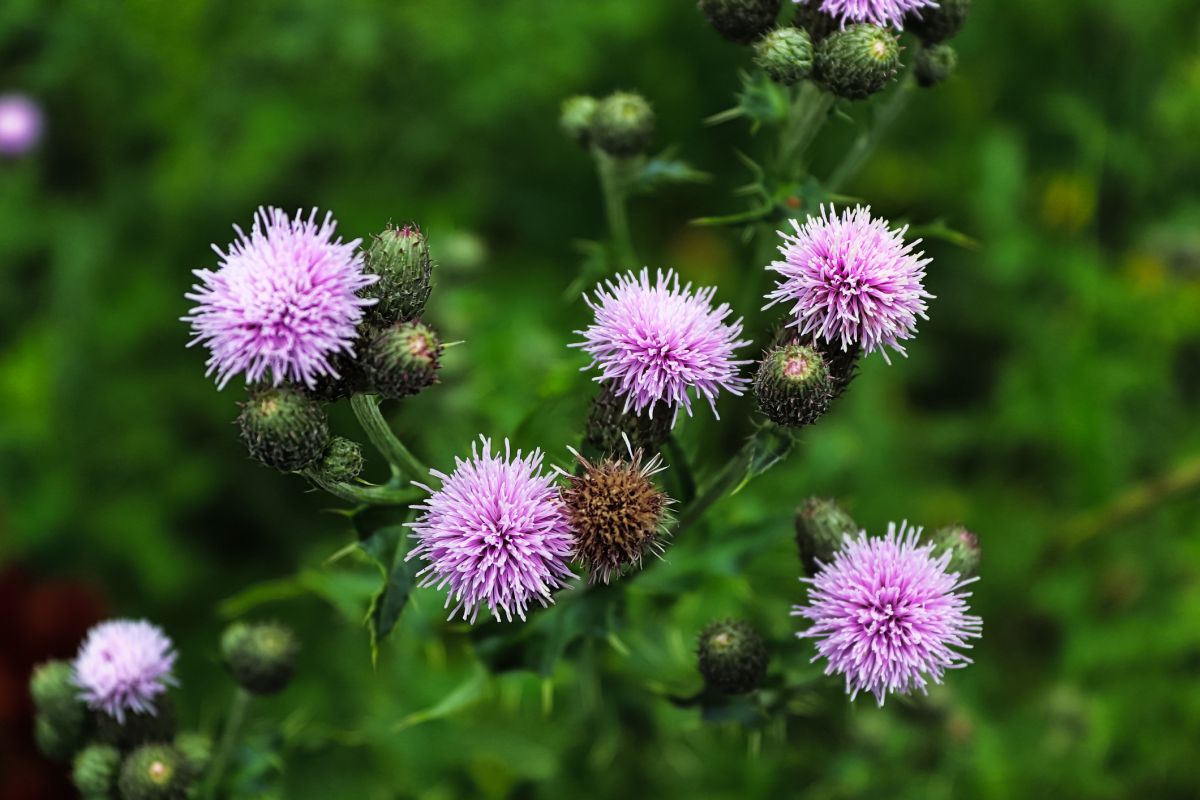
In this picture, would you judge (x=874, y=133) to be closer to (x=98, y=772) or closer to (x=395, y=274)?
(x=395, y=274)

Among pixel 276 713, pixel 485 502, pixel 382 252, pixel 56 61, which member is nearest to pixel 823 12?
pixel 382 252

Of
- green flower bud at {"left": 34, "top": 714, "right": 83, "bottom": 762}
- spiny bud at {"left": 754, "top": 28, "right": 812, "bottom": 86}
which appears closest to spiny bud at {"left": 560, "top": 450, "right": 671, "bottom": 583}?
spiny bud at {"left": 754, "top": 28, "right": 812, "bottom": 86}

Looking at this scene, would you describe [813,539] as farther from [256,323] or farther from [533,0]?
[533,0]

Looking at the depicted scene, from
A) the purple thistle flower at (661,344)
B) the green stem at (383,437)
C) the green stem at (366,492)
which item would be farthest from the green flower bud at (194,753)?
the purple thistle flower at (661,344)

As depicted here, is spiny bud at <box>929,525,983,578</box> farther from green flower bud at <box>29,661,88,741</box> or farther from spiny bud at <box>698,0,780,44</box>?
green flower bud at <box>29,661,88,741</box>

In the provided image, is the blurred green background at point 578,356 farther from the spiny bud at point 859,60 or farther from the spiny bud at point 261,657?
the spiny bud at point 859,60

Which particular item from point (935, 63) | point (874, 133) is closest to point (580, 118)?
point (874, 133)
